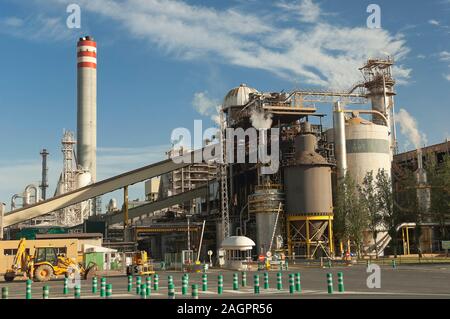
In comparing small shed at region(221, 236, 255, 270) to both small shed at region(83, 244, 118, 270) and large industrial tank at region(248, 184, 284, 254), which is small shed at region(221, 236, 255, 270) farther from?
small shed at region(83, 244, 118, 270)

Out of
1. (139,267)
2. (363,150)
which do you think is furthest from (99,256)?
(363,150)

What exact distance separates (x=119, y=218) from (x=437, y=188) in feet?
174

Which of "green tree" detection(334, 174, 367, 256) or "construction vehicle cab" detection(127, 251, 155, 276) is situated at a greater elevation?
"green tree" detection(334, 174, 367, 256)

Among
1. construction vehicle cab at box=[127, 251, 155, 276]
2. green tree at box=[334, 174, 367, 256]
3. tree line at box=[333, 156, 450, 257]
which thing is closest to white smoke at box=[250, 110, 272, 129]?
tree line at box=[333, 156, 450, 257]

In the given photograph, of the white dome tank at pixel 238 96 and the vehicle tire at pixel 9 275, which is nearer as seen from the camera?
the vehicle tire at pixel 9 275

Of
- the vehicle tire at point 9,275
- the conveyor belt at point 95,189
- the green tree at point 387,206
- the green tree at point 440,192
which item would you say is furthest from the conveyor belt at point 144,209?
the vehicle tire at point 9,275

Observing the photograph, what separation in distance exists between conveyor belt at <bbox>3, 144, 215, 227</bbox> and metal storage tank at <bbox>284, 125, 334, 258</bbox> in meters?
15.8

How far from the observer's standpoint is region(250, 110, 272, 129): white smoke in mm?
84625

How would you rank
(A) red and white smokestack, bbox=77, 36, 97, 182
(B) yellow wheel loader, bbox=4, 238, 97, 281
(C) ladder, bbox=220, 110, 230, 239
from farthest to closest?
(A) red and white smokestack, bbox=77, 36, 97, 182 → (C) ladder, bbox=220, 110, 230, 239 → (B) yellow wheel loader, bbox=4, 238, 97, 281

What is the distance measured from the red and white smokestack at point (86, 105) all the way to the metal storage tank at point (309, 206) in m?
57.9

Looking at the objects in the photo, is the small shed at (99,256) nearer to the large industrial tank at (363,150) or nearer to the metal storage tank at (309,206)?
the metal storage tank at (309,206)

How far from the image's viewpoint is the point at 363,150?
89.4 m

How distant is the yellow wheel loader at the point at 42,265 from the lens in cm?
4553

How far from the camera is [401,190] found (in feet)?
305
